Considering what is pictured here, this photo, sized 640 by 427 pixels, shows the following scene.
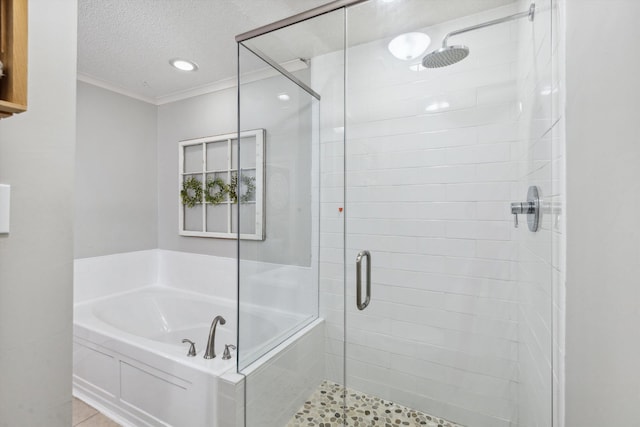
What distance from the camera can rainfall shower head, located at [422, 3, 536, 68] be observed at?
142 centimetres

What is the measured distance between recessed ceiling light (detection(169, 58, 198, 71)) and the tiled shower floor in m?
2.54

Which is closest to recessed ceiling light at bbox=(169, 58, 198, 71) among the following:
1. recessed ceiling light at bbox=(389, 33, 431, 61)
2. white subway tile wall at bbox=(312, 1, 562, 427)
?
white subway tile wall at bbox=(312, 1, 562, 427)

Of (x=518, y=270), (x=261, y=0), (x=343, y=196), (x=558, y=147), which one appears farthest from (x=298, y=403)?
(x=261, y=0)

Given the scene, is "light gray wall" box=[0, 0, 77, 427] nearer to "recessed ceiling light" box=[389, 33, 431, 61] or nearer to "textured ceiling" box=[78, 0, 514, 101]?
"textured ceiling" box=[78, 0, 514, 101]

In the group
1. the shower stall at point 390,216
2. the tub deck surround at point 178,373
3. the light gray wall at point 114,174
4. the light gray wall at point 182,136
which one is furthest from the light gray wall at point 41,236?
the light gray wall at point 114,174

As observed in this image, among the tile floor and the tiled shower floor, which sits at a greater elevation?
the tiled shower floor

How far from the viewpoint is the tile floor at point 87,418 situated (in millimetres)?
1808

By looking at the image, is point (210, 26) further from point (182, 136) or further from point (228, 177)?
point (182, 136)

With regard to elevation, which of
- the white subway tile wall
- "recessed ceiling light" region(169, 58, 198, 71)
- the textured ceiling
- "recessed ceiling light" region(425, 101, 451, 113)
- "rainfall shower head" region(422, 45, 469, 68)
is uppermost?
"recessed ceiling light" region(169, 58, 198, 71)

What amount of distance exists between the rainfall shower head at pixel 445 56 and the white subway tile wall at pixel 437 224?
0.04 m

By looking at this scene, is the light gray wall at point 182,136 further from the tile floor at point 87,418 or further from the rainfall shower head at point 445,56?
the rainfall shower head at point 445,56

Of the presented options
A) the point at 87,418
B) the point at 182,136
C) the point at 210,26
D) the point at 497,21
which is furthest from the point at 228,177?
the point at 497,21

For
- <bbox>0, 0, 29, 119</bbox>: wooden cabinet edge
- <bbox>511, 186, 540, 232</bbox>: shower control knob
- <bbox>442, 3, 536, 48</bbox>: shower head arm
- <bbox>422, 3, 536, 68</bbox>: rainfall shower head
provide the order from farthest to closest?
<bbox>422, 3, 536, 68</bbox>: rainfall shower head, <bbox>442, 3, 536, 48</bbox>: shower head arm, <bbox>511, 186, 540, 232</bbox>: shower control knob, <bbox>0, 0, 29, 119</bbox>: wooden cabinet edge

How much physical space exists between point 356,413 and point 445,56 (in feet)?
6.61
